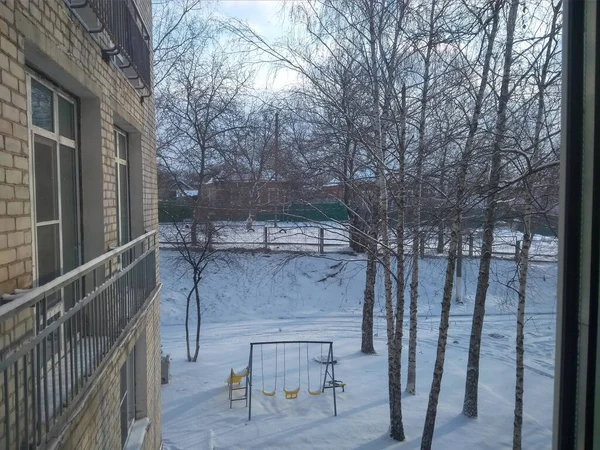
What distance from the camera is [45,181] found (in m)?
3.36

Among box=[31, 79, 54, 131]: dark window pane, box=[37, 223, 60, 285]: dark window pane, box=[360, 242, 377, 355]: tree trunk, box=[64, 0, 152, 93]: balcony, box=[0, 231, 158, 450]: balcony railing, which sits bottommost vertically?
box=[360, 242, 377, 355]: tree trunk

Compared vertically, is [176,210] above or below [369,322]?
above

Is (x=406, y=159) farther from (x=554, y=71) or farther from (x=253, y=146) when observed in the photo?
(x=253, y=146)

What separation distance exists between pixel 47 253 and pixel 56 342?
0.76 m

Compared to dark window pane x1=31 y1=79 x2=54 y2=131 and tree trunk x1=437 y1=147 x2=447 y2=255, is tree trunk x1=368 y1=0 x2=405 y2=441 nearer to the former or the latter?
→ tree trunk x1=437 y1=147 x2=447 y2=255

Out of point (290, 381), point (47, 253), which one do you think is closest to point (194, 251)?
point (290, 381)

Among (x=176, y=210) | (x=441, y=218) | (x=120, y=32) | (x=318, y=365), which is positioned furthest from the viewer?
(x=176, y=210)

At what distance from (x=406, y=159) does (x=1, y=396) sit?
8.71 meters

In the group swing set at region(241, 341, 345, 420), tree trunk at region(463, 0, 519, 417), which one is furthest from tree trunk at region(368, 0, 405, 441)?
tree trunk at region(463, 0, 519, 417)

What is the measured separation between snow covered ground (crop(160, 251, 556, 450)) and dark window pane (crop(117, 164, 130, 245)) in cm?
436

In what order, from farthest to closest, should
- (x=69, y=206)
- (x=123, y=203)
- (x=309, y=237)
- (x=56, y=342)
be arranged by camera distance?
(x=309, y=237) < (x=123, y=203) < (x=69, y=206) < (x=56, y=342)

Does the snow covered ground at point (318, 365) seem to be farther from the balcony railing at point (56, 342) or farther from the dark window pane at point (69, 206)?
the dark window pane at point (69, 206)

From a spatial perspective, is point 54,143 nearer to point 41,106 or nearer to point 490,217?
point 41,106

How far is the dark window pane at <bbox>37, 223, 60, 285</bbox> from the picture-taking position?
322 cm
